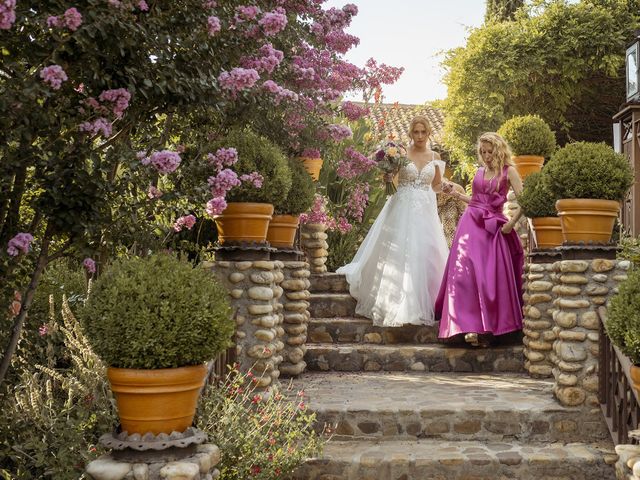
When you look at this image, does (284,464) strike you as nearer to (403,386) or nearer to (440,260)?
(403,386)

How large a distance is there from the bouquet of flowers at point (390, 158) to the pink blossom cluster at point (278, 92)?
9.44 feet

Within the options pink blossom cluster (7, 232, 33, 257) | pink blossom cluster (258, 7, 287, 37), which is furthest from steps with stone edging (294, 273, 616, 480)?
pink blossom cluster (258, 7, 287, 37)

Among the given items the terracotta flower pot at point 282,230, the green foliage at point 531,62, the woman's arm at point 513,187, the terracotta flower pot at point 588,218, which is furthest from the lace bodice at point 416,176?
the green foliage at point 531,62

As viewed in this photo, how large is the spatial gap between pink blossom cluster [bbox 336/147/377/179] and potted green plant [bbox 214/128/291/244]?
149 centimetres

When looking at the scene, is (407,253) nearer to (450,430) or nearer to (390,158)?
(390,158)

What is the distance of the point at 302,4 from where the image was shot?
5793mm

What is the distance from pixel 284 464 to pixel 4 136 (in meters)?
2.27

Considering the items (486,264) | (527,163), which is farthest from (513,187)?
(527,163)

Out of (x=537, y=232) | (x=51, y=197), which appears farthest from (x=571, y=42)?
(x=51, y=197)

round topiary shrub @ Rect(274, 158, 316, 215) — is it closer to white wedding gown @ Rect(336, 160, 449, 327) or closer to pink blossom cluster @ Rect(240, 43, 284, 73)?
white wedding gown @ Rect(336, 160, 449, 327)

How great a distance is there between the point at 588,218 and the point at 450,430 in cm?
179

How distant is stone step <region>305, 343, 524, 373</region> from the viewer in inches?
273

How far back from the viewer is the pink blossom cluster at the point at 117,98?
353 centimetres

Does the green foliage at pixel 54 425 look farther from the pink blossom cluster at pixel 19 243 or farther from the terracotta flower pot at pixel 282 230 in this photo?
the terracotta flower pot at pixel 282 230
